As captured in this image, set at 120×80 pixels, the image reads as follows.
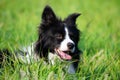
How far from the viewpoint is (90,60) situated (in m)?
7.27

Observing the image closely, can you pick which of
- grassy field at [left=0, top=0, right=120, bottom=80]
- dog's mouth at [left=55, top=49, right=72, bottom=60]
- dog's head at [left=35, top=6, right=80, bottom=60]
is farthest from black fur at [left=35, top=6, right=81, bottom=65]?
grassy field at [left=0, top=0, right=120, bottom=80]

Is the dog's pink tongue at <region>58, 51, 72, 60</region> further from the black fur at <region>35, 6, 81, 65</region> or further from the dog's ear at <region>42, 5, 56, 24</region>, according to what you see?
the dog's ear at <region>42, 5, 56, 24</region>

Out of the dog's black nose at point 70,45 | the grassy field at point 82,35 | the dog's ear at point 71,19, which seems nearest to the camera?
the grassy field at point 82,35

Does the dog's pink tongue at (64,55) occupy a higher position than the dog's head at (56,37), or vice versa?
the dog's head at (56,37)

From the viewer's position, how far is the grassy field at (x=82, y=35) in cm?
669

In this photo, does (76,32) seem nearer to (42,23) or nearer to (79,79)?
(42,23)

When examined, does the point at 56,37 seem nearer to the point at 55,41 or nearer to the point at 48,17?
the point at 55,41

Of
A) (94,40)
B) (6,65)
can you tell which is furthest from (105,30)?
(6,65)

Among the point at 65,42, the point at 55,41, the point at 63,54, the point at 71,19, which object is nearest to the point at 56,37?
the point at 55,41

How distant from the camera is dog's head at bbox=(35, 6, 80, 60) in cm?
755

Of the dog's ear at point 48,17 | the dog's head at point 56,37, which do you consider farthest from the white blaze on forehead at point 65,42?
the dog's ear at point 48,17

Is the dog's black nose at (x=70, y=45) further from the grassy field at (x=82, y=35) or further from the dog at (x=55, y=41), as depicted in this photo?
the grassy field at (x=82, y=35)

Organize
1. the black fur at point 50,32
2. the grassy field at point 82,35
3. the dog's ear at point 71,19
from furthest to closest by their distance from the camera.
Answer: the dog's ear at point 71,19, the black fur at point 50,32, the grassy field at point 82,35

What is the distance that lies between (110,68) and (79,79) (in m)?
0.71
